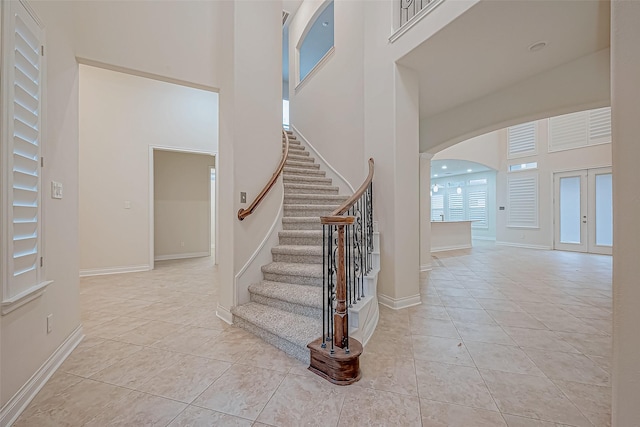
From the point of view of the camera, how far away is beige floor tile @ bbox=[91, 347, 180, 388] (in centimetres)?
174

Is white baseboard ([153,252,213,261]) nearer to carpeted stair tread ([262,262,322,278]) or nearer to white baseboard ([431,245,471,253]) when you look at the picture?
carpeted stair tread ([262,262,322,278])

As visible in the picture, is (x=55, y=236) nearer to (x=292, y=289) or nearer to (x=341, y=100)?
(x=292, y=289)

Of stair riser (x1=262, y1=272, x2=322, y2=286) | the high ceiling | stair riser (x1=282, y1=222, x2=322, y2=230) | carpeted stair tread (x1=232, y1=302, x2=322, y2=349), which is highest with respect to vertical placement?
Answer: the high ceiling

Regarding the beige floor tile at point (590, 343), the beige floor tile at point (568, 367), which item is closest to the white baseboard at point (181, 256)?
the beige floor tile at point (568, 367)

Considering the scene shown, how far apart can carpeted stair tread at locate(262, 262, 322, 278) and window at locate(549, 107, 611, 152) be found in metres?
8.22

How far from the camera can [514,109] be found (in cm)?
356

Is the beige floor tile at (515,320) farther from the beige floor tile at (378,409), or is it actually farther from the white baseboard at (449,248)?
the white baseboard at (449,248)

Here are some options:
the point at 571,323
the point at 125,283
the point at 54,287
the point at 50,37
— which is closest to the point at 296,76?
the point at 50,37

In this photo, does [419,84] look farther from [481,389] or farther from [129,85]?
[129,85]

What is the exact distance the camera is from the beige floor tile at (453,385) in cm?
154

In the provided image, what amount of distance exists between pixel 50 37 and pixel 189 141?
360 centimetres

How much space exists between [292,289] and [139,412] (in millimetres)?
1368

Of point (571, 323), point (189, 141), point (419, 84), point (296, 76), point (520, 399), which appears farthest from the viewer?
point (296, 76)

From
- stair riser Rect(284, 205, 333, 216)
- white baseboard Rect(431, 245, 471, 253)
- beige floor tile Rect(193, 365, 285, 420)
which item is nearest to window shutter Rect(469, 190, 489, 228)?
white baseboard Rect(431, 245, 471, 253)
